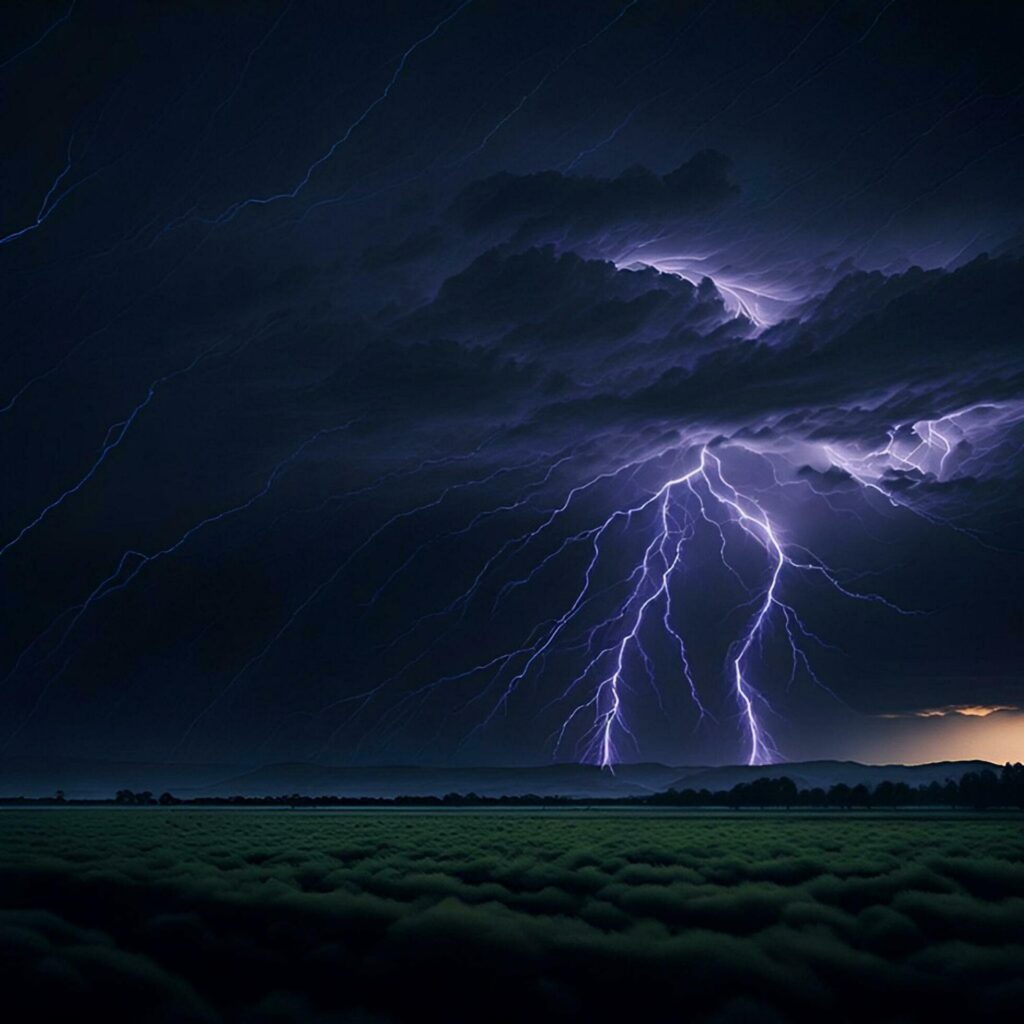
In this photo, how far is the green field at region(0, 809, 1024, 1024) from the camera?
189 inches

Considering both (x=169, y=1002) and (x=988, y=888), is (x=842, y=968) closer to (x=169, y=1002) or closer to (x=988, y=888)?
(x=169, y=1002)

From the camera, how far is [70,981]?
4617 mm

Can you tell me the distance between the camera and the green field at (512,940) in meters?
4.80

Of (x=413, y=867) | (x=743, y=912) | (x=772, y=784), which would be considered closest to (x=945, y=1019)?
(x=743, y=912)

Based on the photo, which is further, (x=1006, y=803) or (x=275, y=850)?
(x=1006, y=803)

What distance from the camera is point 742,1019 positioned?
448cm

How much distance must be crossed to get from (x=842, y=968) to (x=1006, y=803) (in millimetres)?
43821

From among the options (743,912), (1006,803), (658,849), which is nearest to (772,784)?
(1006,803)

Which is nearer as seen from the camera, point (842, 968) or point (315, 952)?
point (842, 968)

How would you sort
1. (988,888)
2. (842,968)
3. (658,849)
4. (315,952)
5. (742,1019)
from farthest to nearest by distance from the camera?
1. (658,849)
2. (988,888)
3. (315,952)
4. (842,968)
5. (742,1019)

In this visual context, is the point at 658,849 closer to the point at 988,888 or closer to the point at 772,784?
the point at 988,888

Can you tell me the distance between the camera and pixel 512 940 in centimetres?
562

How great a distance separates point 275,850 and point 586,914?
21.5 ft

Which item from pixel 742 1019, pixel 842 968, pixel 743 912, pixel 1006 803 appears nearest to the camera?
pixel 742 1019
